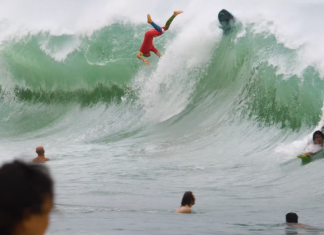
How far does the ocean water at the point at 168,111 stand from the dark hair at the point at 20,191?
3474mm

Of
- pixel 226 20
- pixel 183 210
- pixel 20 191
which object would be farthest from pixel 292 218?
pixel 226 20

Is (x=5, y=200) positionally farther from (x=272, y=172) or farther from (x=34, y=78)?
(x=34, y=78)

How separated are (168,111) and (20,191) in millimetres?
15459

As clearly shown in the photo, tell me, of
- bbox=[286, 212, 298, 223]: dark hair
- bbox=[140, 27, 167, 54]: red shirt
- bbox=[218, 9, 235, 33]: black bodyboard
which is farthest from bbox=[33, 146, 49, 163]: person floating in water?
bbox=[218, 9, 235, 33]: black bodyboard

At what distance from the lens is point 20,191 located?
56.8 inches

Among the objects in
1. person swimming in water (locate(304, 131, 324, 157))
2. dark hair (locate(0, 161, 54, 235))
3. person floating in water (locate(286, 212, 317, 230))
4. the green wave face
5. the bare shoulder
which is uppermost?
the green wave face

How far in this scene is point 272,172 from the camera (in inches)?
417

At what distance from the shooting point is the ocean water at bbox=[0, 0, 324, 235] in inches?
311

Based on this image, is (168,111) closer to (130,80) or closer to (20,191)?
(130,80)

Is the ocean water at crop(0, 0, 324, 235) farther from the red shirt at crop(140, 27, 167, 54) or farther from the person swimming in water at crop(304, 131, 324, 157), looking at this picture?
the red shirt at crop(140, 27, 167, 54)

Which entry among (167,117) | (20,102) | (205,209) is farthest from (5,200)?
(20,102)

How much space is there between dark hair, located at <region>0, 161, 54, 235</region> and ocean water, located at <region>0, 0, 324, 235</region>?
137 inches

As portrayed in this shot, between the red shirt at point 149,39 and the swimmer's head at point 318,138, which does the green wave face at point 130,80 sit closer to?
the red shirt at point 149,39

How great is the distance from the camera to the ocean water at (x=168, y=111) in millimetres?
7910
